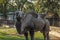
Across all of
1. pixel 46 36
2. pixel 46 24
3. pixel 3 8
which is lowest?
pixel 3 8

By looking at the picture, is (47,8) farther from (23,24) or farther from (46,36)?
(23,24)

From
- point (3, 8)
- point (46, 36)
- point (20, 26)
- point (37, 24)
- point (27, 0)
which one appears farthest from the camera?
point (3, 8)

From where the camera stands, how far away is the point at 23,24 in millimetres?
9148

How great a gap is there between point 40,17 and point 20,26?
234 cm

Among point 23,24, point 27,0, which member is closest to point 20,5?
point 27,0

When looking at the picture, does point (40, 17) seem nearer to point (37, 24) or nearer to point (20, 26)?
point (37, 24)

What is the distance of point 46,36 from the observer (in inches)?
480

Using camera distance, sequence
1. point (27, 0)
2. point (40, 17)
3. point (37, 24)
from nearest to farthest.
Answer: point (37, 24) < point (40, 17) < point (27, 0)

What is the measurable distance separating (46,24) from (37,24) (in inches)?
58.8

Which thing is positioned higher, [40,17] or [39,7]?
[40,17]

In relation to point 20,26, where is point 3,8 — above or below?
below

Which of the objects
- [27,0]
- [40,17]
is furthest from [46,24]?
[27,0]

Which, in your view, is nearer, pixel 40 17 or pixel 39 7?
pixel 40 17

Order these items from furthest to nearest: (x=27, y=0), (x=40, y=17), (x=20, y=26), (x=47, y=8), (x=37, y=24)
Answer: (x=27, y=0)
(x=47, y=8)
(x=40, y=17)
(x=37, y=24)
(x=20, y=26)
